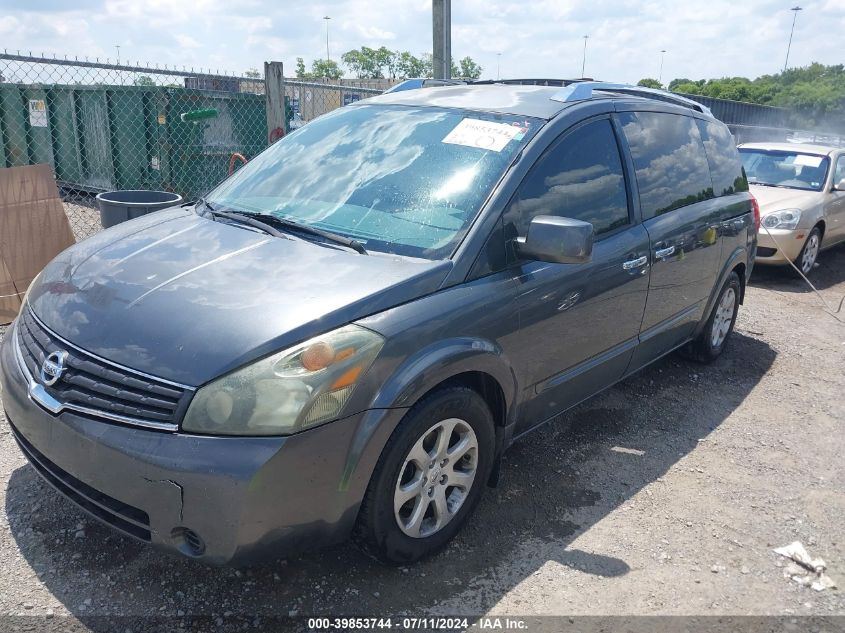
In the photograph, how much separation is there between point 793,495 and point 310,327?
9.16 ft

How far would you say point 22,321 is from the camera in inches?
117

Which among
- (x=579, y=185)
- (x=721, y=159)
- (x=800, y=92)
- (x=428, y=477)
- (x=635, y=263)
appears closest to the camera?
(x=428, y=477)

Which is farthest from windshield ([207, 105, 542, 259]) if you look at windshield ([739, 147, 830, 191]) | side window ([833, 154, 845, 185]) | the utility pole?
side window ([833, 154, 845, 185])

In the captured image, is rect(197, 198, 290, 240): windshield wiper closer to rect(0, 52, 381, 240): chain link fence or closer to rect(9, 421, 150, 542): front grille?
rect(9, 421, 150, 542): front grille

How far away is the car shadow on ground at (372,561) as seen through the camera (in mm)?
2682

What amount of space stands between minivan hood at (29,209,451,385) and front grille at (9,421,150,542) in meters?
0.48

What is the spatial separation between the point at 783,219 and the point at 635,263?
219 inches

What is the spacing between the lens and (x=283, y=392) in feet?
7.66

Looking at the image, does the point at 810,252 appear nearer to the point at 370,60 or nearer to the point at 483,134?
the point at 483,134

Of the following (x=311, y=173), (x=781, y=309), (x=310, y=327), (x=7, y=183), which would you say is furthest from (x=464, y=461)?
(x=781, y=309)

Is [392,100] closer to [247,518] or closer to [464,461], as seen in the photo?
[464,461]

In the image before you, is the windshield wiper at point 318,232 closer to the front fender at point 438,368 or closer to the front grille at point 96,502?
the front fender at point 438,368

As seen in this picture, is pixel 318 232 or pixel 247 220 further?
pixel 247 220

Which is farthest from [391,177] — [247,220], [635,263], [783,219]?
[783,219]
